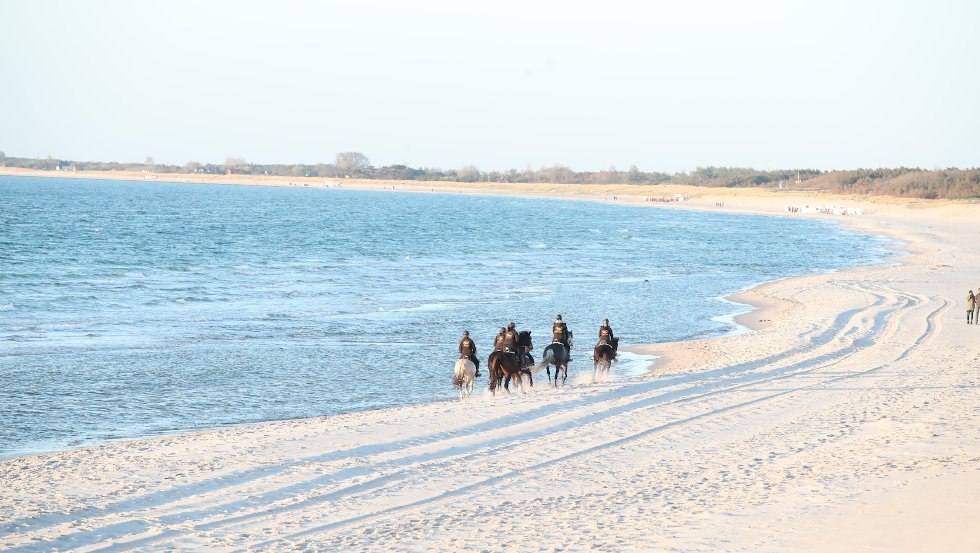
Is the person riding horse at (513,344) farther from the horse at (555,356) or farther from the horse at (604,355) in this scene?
the horse at (604,355)

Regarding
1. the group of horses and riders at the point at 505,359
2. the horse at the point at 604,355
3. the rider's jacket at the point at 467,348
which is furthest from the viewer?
the horse at the point at 604,355

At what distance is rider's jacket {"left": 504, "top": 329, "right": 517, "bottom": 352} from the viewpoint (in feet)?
66.9

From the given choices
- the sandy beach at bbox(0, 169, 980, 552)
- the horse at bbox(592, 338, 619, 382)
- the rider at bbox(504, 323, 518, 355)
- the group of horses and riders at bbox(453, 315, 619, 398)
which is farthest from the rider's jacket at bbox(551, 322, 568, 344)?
the rider at bbox(504, 323, 518, 355)

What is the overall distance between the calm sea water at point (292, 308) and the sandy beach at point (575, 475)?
2.89m

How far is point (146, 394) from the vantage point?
20797mm

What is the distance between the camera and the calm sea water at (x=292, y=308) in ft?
67.5

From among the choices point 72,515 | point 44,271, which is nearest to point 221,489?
point 72,515

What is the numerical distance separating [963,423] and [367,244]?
2482 inches

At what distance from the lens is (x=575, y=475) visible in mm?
13719

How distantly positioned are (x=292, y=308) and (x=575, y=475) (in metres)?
24.4

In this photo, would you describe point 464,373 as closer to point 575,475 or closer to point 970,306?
point 575,475

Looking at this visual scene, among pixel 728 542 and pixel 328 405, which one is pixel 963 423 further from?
pixel 328 405

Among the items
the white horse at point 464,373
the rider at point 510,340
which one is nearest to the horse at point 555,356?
the rider at point 510,340

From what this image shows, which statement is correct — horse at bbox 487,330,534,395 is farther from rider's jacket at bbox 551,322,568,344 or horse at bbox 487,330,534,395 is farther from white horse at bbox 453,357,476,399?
rider's jacket at bbox 551,322,568,344
